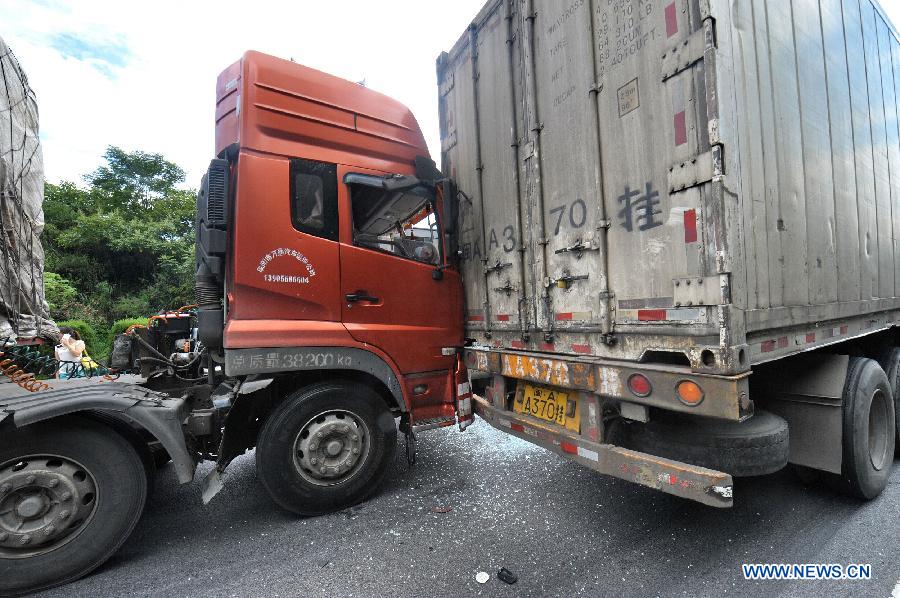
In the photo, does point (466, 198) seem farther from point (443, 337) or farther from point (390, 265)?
point (443, 337)

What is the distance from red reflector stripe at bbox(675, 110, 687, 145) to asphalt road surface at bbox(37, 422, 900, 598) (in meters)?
2.39

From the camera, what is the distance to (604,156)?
Answer: 254 centimetres

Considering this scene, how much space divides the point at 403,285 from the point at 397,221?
647mm

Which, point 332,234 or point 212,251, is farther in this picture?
point 332,234

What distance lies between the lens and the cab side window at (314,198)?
318 cm

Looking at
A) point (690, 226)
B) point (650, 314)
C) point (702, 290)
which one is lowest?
point (650, 314)

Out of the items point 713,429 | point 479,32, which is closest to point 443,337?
point 713,429

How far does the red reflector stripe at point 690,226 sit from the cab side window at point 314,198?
2431 mm

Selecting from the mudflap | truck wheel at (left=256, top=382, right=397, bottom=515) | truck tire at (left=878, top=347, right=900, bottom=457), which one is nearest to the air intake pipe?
truck wheel at (left=256, top=382, right=397, bottom=515)

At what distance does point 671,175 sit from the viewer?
2.17 metres

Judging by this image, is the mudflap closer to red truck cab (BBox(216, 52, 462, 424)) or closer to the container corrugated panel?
red truck cab (BBox(216, 52, 462, 424))

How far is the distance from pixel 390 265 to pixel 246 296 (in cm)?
113

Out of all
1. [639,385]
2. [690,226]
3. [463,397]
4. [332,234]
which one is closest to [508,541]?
[463,397]

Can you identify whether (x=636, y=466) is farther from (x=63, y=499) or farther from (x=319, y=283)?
(x=63, y=499)
